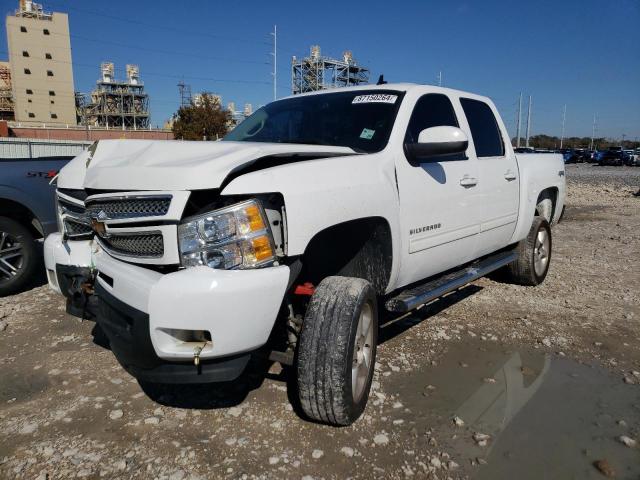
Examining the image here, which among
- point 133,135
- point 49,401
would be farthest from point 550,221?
point 133,135

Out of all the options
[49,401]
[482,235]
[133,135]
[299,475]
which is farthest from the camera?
[133,135]

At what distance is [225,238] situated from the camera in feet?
7.67

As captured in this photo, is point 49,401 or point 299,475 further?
point 49,401

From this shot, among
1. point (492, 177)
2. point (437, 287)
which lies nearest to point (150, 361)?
point (437, 287)

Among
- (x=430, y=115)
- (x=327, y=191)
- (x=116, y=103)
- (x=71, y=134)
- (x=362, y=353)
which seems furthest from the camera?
(x=116, y=103)

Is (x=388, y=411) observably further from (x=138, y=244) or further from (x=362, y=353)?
(x=138, y=244)

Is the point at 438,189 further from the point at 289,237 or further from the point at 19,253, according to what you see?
the point at 19,253

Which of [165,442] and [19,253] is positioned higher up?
[19,253]

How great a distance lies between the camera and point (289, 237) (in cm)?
245

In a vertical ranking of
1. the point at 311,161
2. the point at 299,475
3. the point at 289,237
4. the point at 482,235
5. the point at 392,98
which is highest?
the point at 392,98

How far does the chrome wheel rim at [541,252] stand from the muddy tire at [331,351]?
3.55m

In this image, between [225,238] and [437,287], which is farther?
[437,287]

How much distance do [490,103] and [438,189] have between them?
6.72 ft

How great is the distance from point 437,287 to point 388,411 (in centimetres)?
104
